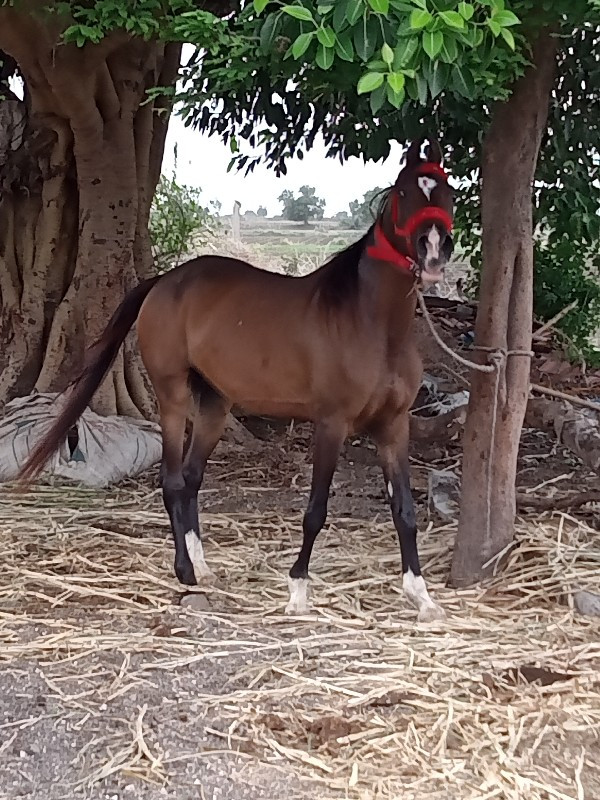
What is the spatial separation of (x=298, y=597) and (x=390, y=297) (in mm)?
1043

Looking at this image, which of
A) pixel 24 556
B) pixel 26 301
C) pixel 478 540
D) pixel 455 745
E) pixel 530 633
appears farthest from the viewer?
pixel 26 301

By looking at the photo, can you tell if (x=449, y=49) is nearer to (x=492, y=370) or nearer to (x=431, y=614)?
(x=492, y=370)

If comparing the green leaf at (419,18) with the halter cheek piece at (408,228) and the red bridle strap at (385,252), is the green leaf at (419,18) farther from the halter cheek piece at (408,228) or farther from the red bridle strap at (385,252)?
the red bridle strap at (385,252)

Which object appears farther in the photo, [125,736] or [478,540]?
[478,540]

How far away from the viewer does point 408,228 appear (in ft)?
9.48

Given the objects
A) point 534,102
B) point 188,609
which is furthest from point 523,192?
point 188,609

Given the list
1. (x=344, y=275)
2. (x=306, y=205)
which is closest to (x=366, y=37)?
(x=344, y=275)

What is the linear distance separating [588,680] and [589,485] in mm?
2287

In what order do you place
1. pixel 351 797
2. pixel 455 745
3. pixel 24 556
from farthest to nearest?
pixel 24 556
pixel 455 745
pixel 351 797

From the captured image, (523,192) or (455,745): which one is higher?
(523,192)

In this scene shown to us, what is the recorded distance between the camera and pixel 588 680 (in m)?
2.57

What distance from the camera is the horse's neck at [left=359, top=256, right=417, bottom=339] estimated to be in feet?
10.2

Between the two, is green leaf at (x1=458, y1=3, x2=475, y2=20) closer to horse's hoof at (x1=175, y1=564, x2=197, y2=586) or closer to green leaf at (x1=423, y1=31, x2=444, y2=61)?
green leaf at (x1=423, y1=31, x2=444, y2=61)

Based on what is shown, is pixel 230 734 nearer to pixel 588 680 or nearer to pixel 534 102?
pixel 588 680
